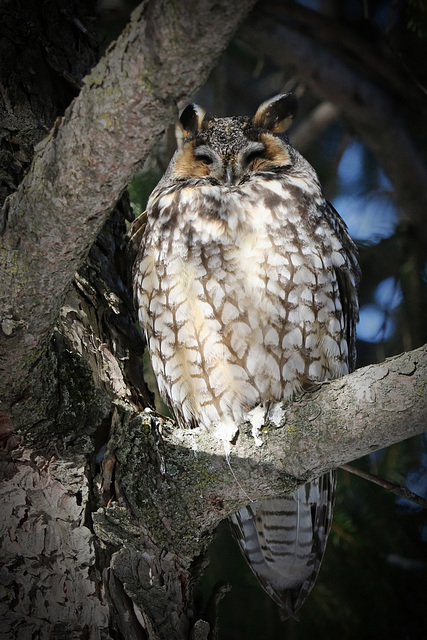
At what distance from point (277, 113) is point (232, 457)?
1.20m

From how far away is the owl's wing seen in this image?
5.98 ft

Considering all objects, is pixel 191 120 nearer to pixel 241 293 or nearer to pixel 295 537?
pixel 241 293

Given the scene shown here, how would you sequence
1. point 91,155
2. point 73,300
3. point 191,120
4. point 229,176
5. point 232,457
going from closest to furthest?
point 91,155 → point 232,457 → point 73,300 → point 229,176 → point 191,120

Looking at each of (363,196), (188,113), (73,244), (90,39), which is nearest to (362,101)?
(363,196)

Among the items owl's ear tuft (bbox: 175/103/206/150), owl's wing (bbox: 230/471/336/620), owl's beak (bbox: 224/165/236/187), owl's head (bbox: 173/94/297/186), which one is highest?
owl's ear tuft (bbox: 175/103/206/150)

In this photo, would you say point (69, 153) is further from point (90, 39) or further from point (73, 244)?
point (90, 39)

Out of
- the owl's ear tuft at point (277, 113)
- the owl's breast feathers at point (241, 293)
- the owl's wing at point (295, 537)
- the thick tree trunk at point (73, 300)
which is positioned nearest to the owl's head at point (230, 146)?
the owl's ear tuft at point (277, 113)

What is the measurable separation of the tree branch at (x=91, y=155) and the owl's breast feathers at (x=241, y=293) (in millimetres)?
557

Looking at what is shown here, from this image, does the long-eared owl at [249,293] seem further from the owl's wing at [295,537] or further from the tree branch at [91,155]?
the tree branch at [91,155]

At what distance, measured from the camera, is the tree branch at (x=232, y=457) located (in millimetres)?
1152

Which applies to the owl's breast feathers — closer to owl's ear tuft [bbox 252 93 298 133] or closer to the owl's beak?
the owl's beak

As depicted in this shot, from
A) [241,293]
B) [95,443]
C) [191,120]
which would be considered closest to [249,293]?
[241,293]

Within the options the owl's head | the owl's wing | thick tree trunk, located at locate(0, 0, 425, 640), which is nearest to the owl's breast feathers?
the owl's head

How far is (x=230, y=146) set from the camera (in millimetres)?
1764
